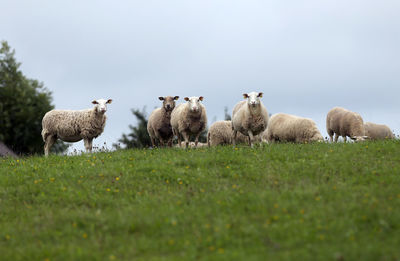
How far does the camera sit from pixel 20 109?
1353 inches

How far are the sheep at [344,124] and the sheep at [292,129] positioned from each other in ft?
6.65

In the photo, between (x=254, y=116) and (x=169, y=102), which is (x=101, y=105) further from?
(x=254, y=116)

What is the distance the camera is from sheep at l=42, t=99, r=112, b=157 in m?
21.9

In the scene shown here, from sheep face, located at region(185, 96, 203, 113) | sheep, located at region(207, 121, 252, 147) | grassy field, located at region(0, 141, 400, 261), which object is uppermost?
sheep face, located at region(185, 96, 203, 113)

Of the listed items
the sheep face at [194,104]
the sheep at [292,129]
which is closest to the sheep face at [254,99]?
the sheep face at [194,104]

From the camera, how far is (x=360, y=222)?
9.21m

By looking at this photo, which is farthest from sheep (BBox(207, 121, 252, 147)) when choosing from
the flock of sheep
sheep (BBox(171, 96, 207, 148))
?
sheep (BBox(171, 96, 207, 148))

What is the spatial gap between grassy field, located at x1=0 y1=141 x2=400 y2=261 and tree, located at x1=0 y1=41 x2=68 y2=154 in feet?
61.4

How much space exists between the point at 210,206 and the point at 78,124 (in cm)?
1319

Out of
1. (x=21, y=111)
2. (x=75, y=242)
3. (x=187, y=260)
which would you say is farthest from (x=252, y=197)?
(x=21, y=111)

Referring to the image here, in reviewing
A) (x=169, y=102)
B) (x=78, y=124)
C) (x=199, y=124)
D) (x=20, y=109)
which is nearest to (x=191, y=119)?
(x=199, y=124)

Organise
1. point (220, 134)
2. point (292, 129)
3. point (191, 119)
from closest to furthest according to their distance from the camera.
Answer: point (191, 119) < point (292, 129) < point (220, 134)

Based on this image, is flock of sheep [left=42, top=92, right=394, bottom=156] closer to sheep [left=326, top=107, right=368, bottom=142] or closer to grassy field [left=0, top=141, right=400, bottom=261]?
sheep [left=326, top=107, right=368, bottom=142]

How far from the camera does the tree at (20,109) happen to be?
109ft
